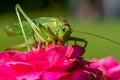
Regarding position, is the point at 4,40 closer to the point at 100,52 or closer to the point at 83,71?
the point at 100,52

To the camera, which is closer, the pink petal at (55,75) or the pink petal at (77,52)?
the pink petal at (55,75)

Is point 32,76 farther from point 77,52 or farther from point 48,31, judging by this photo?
point 48,31

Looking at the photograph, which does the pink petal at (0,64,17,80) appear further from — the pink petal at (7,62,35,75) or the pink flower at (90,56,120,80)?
the pink flower at (90,56,120,80)

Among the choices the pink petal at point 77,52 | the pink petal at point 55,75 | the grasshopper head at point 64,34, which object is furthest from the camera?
the grasshopper head at point 64,34

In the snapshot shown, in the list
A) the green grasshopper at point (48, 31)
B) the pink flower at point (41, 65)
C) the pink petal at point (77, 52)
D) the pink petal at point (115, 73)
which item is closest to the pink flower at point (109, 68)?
the pink petal at point (115, 73)

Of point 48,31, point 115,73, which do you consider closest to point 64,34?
point 48,31

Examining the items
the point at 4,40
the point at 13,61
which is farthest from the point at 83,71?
the point at 4,40

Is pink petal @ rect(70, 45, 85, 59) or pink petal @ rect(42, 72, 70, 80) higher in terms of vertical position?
pink petal @ rect(70, 45, 85, 59)

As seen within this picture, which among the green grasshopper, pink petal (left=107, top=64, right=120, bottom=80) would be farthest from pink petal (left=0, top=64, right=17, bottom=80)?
pink petal (left=107, top=64, right=120, bottom=80)

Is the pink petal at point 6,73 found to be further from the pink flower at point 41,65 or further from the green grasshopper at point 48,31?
the green grasshopper at point 48,31

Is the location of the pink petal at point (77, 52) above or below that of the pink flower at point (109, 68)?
above
